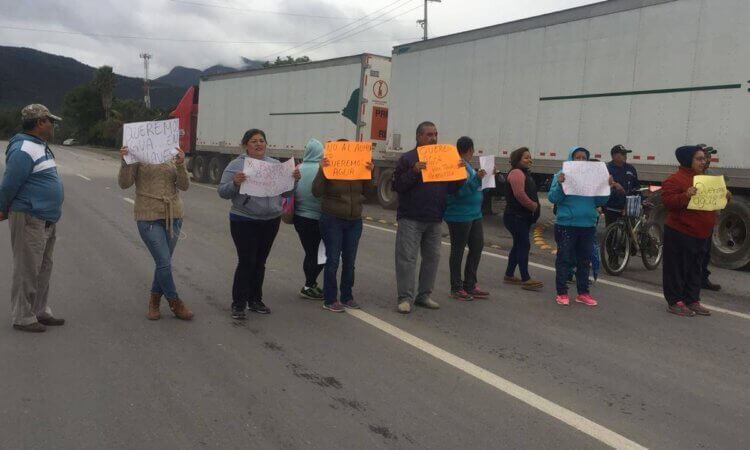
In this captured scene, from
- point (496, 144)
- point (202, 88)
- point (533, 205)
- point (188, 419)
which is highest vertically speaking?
point (202, 88)

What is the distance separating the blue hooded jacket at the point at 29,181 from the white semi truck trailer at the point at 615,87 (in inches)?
370

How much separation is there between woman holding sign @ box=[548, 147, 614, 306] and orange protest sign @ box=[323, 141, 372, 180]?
2.25m

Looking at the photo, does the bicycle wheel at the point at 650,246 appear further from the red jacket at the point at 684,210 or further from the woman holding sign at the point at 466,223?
the woman holding sign at the point at 466,223

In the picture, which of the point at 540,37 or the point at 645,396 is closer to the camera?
the point at 645,396

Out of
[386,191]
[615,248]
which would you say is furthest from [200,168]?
[615,248]

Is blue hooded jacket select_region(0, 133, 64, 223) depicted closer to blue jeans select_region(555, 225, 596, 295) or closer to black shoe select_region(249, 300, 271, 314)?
black shoe select_region(249, 300, 271, 314)

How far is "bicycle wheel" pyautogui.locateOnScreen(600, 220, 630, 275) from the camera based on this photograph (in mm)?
9211

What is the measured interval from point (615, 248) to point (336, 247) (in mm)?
4639

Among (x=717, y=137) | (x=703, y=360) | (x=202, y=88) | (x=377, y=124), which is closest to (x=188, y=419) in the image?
(x=703, y=360)

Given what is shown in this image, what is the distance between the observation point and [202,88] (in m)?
28.2

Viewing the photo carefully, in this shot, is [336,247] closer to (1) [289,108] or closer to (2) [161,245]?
(2) [161,245]

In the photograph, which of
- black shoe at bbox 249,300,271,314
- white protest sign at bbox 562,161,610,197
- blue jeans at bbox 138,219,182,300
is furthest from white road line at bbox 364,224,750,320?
blue jeans at bbox 138,219,182,300

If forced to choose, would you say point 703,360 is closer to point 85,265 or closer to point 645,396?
point 645,396

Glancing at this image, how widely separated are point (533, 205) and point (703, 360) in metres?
2.86
